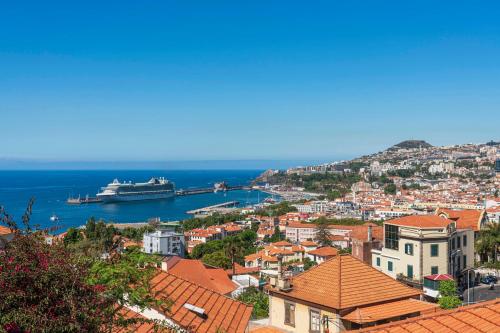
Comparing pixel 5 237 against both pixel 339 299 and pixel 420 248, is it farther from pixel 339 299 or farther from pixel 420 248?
pixel 420 248

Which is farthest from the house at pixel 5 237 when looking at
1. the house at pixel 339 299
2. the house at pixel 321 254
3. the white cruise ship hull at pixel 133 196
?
the white cruise ship hull at pixel 133 196

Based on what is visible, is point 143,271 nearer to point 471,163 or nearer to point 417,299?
point 417,299

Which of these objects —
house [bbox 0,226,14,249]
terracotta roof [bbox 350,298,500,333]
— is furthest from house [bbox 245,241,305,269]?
terracotta roof [bbox 350,298,500,333]

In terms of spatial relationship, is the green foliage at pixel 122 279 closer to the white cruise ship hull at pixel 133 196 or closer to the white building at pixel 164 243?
the white building at pixel 164 243

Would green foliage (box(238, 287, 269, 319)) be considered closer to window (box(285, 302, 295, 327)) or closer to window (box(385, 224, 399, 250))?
window (box(285, 302, 295, 327))

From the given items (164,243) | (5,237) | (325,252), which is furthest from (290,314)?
(164,243)

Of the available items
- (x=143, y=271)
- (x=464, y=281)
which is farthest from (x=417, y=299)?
(x=464, y=281)
